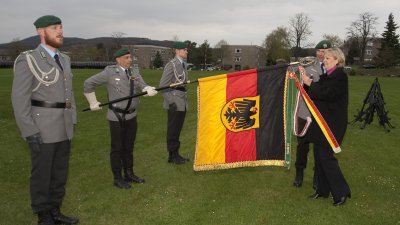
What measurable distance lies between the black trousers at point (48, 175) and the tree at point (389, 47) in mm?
78912

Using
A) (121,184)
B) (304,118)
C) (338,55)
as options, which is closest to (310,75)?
(304,118)

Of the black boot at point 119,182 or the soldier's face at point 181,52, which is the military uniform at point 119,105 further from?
the soldier's face at point 181,52

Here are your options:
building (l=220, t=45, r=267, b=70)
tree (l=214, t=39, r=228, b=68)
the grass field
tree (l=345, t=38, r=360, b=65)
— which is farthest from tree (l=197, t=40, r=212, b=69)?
the grass field

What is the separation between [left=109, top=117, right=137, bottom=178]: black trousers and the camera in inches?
254

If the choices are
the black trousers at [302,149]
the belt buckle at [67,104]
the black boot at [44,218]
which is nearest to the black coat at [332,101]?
the black trousers at [302,149]

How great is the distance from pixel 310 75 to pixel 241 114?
5.31 feet

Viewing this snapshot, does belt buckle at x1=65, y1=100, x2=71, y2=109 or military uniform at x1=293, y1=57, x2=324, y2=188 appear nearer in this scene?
belt buckle at x1=65, y1=100, x2=71, y2=109

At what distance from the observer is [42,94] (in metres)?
4.75

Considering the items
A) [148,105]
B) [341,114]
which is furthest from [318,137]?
[148,105]

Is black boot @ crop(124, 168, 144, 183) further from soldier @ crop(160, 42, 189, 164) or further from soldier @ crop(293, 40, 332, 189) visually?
soldier @ crop(293, 40, 332, 189)

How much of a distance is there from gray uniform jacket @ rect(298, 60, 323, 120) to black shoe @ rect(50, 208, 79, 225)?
4.19 metres

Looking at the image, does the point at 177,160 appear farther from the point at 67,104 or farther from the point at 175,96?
the point at 67,104

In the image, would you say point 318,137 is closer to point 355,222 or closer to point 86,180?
point 355,222

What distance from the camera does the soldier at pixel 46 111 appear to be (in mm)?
4547
